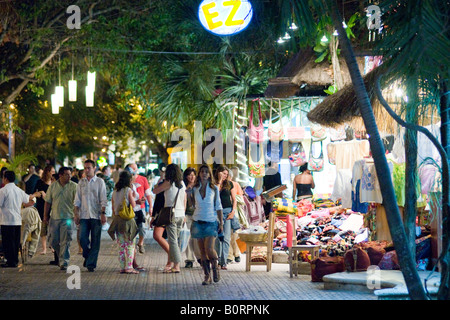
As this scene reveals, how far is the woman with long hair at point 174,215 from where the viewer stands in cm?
1309

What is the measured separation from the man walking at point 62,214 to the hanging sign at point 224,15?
4003mm

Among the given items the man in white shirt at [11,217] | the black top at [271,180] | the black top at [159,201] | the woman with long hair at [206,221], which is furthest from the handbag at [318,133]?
the man in white shirt at [11,217]

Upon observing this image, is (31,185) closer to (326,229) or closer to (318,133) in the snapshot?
(318,133)

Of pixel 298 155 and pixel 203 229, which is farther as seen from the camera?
pixel 298 155

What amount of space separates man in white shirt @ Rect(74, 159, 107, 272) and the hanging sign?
3.67 meters

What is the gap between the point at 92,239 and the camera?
43.0ft

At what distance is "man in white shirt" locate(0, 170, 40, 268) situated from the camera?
1373 cm

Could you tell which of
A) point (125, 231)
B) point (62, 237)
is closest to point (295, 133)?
point (125, 231)

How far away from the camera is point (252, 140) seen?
17281 millimetres

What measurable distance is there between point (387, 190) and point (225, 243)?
6.39 metres

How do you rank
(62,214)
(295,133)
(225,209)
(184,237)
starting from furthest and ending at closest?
(295,133) < (184,237) < (225,209) < (62,214)

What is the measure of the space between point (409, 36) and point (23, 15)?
15.2 metres
